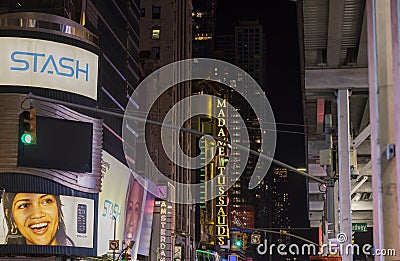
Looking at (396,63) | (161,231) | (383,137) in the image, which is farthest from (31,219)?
(396,63)

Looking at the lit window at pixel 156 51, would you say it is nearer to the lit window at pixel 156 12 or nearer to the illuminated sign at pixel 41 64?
the lit window at pixel 156 12

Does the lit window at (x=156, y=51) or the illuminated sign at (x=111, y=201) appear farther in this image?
the lit window at (x=156, y=51)

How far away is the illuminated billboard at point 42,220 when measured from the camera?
123ft

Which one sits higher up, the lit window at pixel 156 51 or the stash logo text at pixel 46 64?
the lit window at pixel 156 51

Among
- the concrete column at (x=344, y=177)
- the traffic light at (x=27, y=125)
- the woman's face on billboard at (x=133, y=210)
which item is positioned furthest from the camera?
the woman's face on billboard at (x=133, y=210)

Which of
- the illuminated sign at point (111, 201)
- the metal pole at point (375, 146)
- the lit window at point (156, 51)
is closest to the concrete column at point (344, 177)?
the metal pole at point (375, 146)

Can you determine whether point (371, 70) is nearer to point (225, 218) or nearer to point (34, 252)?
point (34, 252)

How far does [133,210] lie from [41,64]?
17.1m

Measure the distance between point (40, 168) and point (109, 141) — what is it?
35.2 feet

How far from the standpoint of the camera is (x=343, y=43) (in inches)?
773

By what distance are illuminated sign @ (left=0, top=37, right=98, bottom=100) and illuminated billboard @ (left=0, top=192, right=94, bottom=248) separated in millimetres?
5908

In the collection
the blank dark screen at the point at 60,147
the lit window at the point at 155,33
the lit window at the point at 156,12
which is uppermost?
the lit window at the point at 156,12

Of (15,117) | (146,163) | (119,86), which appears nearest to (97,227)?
(15,117)

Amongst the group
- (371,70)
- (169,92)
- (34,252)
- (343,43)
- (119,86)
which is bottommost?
(34,252)
